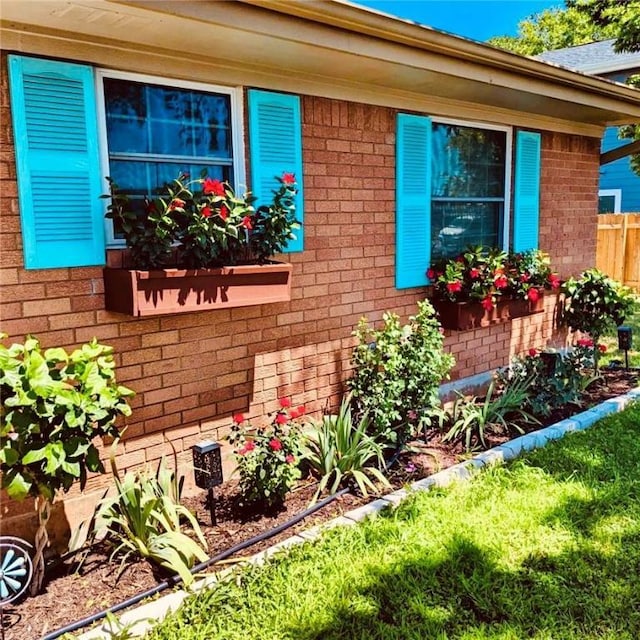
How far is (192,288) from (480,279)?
273cm

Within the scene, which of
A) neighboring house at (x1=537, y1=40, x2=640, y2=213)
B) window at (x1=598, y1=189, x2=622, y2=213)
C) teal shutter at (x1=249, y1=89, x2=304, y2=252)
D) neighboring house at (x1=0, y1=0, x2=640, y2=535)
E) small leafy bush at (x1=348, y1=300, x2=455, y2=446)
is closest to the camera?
neighboring house at (x1=0, y1=0, x2=640, y2=535)

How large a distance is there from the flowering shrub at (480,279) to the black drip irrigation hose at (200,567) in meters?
2.05

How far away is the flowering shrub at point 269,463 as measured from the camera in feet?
10.9

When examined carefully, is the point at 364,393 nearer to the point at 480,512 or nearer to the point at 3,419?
the point at 480,512

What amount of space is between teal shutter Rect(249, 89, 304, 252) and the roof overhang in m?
0.11

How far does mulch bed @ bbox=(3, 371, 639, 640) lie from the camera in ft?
8.52

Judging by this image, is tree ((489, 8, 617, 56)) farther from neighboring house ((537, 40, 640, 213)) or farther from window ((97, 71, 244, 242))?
window ((97, 71, 244, 242))

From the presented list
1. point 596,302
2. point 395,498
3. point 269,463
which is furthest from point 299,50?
point 596,302

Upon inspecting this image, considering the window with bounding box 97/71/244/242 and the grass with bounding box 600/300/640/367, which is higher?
the window with bounding box 97/71/244/242

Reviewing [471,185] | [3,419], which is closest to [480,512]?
[3,419]

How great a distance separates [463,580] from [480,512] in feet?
2.32

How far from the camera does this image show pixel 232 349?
12.8 ft

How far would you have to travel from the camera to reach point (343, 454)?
→ 387 centimetres

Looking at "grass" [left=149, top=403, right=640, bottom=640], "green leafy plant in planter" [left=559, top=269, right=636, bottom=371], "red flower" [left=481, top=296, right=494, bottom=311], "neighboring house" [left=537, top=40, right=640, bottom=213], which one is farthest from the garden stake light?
"neighboring house" [left=537, top=40, right=640, bottom=213]
